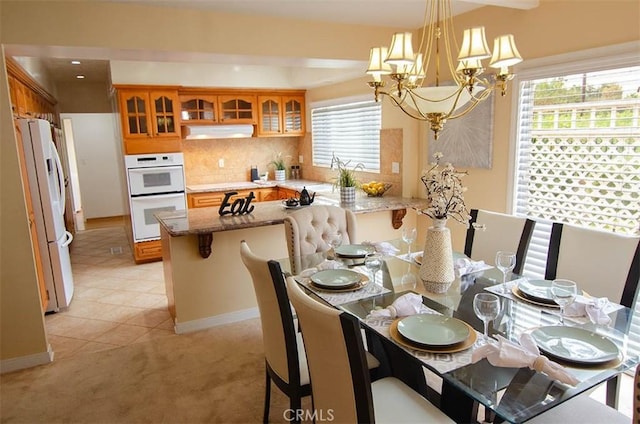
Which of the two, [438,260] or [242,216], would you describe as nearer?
[438,260]

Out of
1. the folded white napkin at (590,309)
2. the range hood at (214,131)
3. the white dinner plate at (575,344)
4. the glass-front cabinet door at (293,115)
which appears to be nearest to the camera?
the white dinner plate at (575,344)

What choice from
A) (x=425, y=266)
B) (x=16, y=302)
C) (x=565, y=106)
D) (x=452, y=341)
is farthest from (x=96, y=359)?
(x=565, y=106)

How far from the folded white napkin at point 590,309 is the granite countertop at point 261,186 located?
3.65 metres

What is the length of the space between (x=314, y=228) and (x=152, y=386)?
56.4 inches

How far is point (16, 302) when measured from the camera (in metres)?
2.83

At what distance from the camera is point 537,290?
2.00 metres

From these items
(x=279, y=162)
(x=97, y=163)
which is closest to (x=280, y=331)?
(x=279, y=162)

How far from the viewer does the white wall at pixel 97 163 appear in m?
7.71

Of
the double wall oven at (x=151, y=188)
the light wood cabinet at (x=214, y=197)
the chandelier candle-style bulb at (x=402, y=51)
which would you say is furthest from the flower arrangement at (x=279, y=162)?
the chandelier candle-style bulb at (x=402, y=51)

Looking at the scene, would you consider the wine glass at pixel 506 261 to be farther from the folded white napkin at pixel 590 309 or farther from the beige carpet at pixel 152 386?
the beige carpet at pixel 152 386

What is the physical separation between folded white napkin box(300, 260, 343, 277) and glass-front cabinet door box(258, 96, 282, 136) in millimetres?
3943

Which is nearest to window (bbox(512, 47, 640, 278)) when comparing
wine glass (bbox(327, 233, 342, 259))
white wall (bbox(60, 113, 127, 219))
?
wine glass (bbox(327, 233, 342, 259))

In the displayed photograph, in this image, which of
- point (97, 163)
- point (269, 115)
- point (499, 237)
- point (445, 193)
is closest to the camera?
point (445, 193)

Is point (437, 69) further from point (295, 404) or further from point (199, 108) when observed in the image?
point (199, 108)
